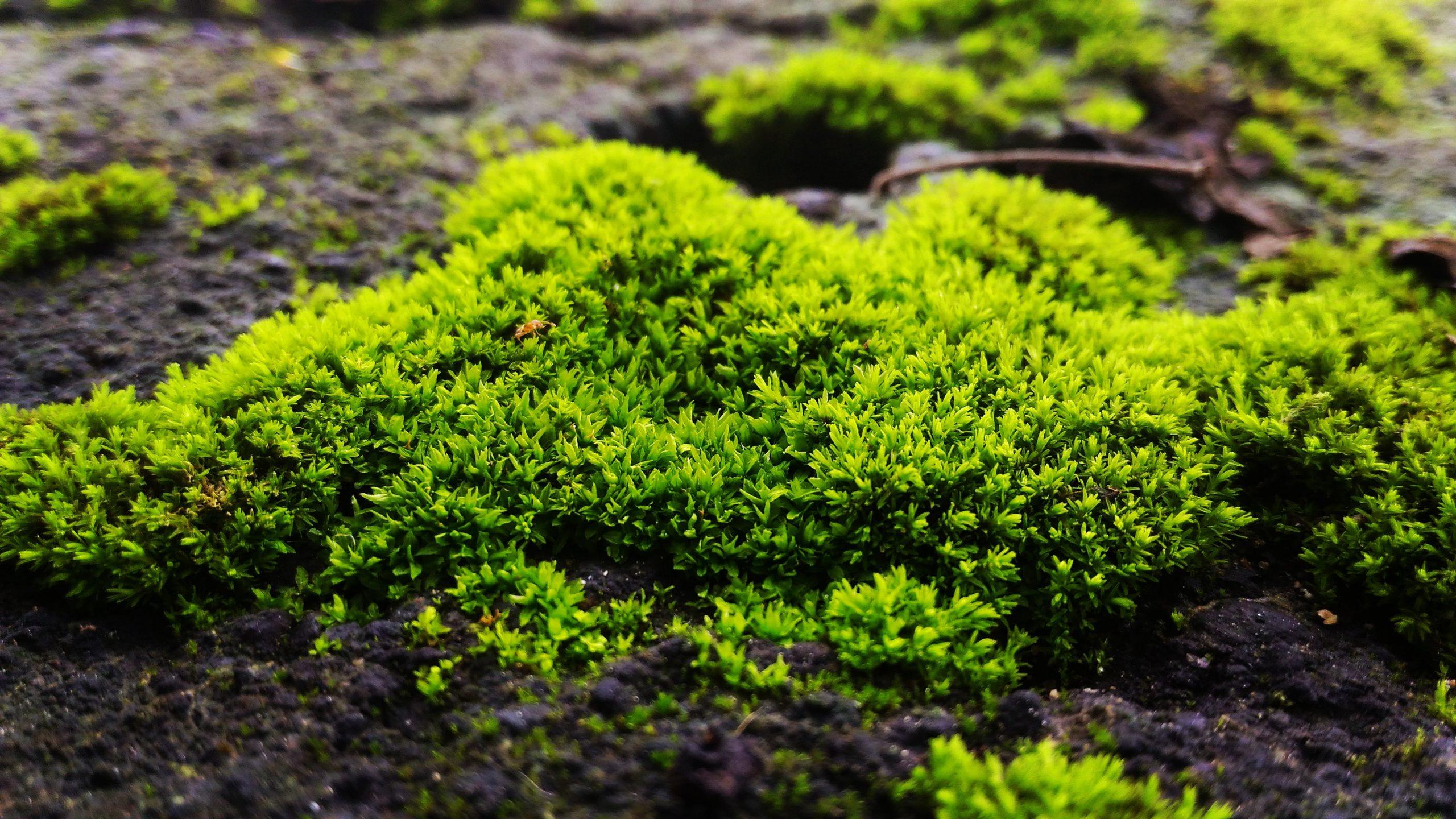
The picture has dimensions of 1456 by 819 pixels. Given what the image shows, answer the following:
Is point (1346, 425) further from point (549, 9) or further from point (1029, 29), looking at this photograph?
point (549, 9)

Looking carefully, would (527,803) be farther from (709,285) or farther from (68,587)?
(709,285)

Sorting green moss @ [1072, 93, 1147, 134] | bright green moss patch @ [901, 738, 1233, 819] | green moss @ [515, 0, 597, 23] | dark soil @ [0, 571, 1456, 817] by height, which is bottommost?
dark soil @ [0, 571, 1456, 817]

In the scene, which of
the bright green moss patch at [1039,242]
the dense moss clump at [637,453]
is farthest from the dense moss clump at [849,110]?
the dense moss clump at [637,453]

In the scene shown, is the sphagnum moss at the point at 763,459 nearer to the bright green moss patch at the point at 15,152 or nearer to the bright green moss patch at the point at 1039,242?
the bright green moss patch at the point at 1039,242

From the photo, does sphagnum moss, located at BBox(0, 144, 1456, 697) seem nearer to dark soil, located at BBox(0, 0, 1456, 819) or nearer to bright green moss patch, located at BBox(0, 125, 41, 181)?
dark soil, located at BBox(0, 0, 1456, 819)

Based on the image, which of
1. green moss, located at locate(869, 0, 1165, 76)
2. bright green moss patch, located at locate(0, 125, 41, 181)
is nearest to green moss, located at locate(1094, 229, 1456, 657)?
green moss, located at locate(869, 0, 1165, 76)

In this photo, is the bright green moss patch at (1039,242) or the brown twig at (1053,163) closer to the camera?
the bright green moss patch at (1039,242)

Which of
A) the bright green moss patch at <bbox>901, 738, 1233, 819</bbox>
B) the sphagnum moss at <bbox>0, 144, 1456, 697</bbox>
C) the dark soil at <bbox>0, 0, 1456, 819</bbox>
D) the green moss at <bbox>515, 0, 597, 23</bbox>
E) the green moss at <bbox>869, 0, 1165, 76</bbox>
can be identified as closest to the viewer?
the bright green moss patch at <bbox>901, 738, 1233, 819</bbox>
